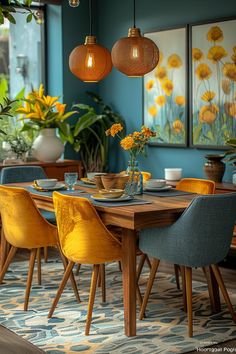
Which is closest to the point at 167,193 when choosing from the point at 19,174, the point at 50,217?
the point at 50,217

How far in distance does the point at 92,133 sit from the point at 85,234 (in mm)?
3285

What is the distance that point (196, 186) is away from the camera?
4746 millimetres

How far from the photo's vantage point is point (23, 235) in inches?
168

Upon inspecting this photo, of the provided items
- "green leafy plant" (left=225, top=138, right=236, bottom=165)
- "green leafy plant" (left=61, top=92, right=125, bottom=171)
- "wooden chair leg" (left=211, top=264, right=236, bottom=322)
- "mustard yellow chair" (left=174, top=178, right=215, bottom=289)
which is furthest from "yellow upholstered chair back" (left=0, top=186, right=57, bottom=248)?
"green leafy plant" (left=61, top=92, right=125, bottom=171)

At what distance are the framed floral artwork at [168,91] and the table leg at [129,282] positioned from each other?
2564 millimetres

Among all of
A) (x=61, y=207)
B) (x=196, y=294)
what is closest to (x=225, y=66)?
(x=196, y=294)

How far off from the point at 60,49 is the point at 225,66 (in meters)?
2.03

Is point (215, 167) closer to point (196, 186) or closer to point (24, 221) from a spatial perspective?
point (196, 186)

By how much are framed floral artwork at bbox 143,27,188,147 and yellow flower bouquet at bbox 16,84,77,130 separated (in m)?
0.89

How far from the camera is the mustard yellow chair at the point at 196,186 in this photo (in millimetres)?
4613

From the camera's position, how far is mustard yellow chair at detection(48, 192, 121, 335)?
12.2 feet

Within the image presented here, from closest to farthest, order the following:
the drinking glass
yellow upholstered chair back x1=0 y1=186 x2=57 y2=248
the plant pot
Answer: yellow upholstered chair back x1=0 y1=186 x2=57 y2=248
the drinking glass
the plant pot

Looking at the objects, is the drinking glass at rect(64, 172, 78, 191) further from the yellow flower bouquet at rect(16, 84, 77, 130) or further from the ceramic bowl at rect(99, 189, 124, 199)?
the yellow flower bouquet at rect(16, 84, 77, 130)

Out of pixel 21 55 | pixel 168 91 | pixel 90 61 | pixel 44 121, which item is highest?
pixel 21 55
